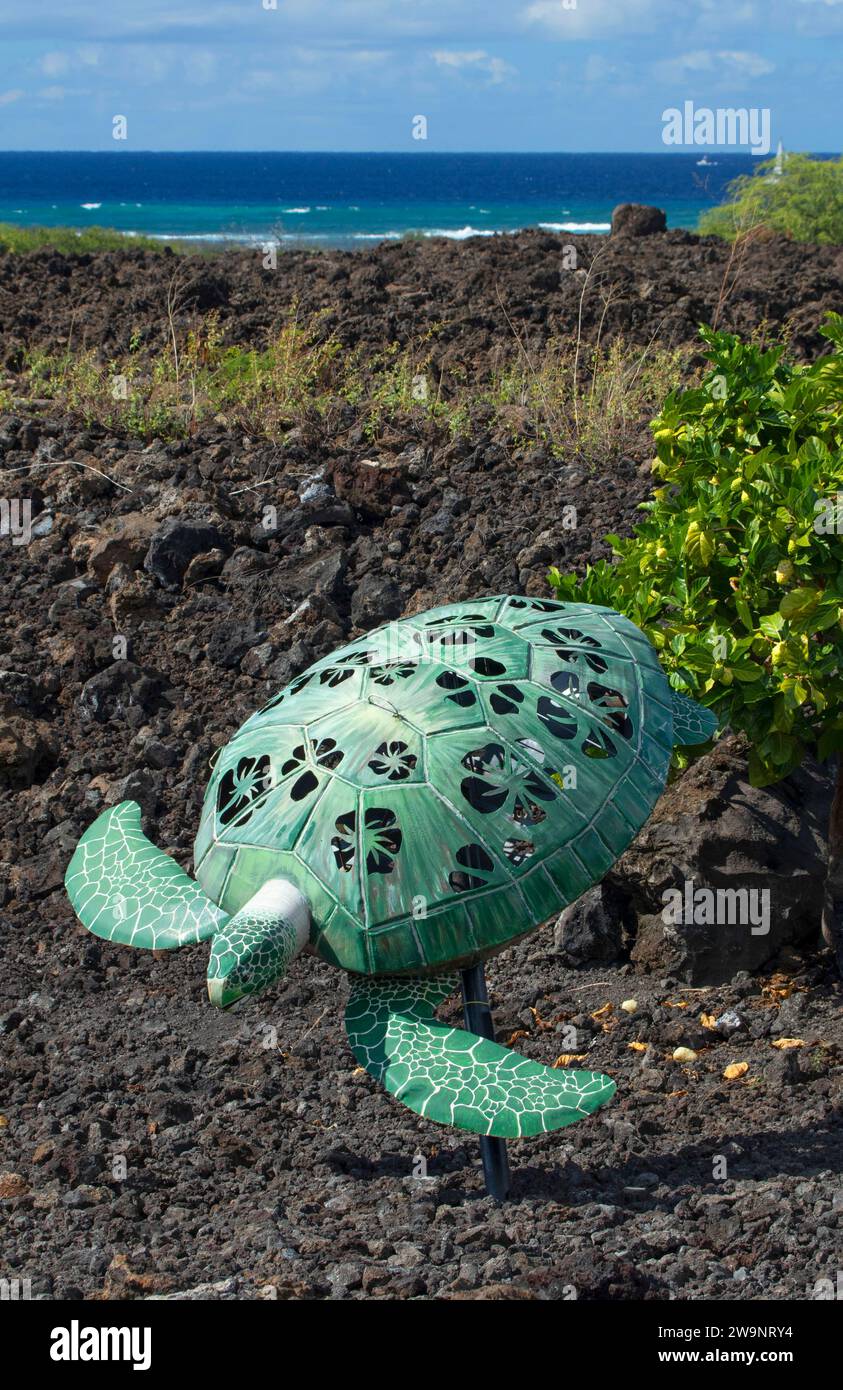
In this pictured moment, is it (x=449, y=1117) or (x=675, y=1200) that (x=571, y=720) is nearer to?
(x=449, y=1117)

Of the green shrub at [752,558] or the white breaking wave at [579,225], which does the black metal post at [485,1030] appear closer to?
the green shrub at [752,558]

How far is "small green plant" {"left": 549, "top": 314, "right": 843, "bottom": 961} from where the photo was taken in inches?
148

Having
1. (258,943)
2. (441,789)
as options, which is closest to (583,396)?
(441,789)

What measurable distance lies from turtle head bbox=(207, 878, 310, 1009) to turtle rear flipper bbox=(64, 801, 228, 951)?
18 cm

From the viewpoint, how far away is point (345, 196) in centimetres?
8375

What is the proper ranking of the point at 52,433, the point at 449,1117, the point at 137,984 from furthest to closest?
the point at 52,433
the point at 137,984
the point at 449,1117

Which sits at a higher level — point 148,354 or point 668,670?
point 148,354

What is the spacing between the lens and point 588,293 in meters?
11.6

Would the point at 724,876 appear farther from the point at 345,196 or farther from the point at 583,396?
the point at 345,196

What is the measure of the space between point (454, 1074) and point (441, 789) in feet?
2.15

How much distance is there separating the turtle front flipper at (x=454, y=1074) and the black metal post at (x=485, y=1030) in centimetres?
18

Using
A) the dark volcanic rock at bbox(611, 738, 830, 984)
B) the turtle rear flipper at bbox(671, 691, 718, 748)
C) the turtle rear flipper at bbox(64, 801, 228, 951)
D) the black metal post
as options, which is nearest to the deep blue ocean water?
the dark volcanic rock at bbox(611, 738, 830, 984)

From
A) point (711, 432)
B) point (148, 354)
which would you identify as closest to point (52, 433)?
point (148, 354)

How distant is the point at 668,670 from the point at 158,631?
3.34 m
